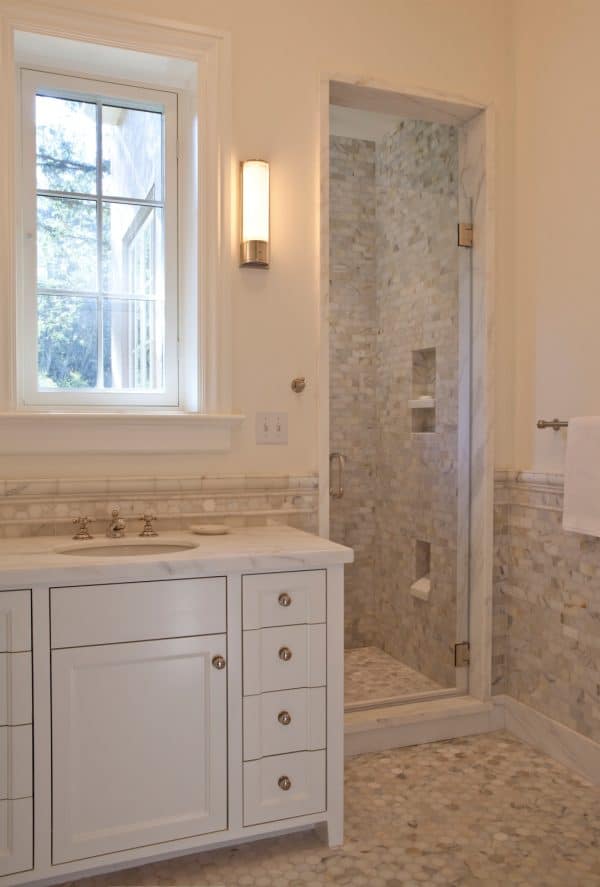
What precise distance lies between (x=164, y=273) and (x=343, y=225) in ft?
4.75

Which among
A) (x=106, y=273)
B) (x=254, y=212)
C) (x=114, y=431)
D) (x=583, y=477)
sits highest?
(x=254, y=212)

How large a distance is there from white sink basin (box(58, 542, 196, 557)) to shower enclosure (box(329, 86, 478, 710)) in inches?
35.4

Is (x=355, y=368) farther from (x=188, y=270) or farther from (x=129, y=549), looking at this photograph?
(x=129, y=549)

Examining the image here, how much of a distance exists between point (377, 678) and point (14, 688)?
177 cm

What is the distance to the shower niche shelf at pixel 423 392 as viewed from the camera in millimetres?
3020

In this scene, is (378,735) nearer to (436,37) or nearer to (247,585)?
(247,585)

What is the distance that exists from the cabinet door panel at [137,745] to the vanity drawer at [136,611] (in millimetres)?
26

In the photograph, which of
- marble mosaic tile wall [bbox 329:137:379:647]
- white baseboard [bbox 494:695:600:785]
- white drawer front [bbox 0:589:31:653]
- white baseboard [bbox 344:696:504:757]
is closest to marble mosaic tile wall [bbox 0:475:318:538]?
white drawer front [bbox 0:589:31:653]

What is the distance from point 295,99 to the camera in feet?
7.51

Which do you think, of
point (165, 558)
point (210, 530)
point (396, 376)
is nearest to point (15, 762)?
point (165, 558)

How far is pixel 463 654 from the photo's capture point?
2.66m

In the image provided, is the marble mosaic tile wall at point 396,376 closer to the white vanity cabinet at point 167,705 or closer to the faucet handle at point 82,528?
the white vanity cabinet at point 167,705

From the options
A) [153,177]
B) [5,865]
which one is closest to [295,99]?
[153,177]

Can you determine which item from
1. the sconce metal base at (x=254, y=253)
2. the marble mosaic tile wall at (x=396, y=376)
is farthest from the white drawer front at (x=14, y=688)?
the marble mosaic tile wall at (x=396, y=376)
